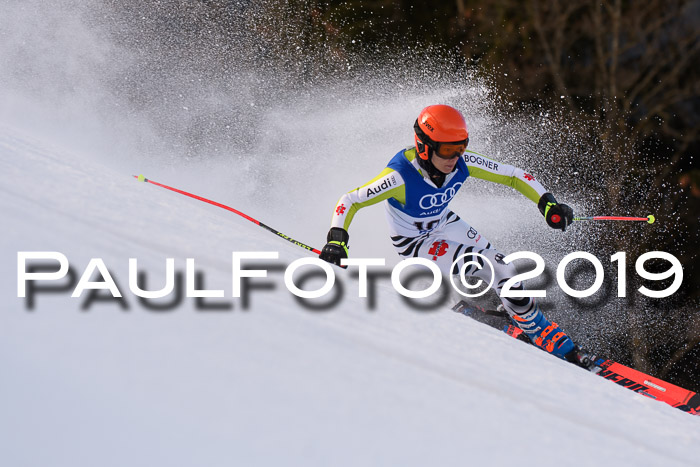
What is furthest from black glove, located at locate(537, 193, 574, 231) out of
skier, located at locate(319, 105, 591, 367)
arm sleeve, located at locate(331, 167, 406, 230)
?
arm sleeve, located at locate(331, 167, 406, 230)

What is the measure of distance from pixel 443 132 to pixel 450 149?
0.31 feet

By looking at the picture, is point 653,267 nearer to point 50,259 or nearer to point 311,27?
point 311,27

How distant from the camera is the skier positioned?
324cm

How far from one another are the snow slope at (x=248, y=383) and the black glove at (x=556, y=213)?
1516 mm

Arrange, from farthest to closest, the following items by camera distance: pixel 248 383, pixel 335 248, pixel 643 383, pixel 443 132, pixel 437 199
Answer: pixel 643 383 → pixel 437 199 → pixel 443 132 → pixel 335 248 → pixel 248 383

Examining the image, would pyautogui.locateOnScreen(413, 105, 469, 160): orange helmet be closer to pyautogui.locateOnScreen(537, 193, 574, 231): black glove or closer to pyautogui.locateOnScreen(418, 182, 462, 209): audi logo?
pyautogui.locateOnScreen(418, 182, 462, 209): audi logo

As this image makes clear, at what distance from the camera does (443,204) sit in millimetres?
3566

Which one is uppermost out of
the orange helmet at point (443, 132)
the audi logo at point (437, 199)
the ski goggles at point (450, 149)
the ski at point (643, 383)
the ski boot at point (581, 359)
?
the orange helmet at point (443, 132)

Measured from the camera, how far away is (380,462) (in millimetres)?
1188

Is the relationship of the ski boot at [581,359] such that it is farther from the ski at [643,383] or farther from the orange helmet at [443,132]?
the orange helmet at [443,132]

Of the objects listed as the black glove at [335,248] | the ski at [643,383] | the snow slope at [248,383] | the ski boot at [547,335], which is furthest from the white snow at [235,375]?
the ski at [643,383]

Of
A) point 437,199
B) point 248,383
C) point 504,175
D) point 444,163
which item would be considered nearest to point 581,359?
point 504,175

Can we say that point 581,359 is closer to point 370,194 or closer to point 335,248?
point 370,194

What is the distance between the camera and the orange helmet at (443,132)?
10.5 ft
